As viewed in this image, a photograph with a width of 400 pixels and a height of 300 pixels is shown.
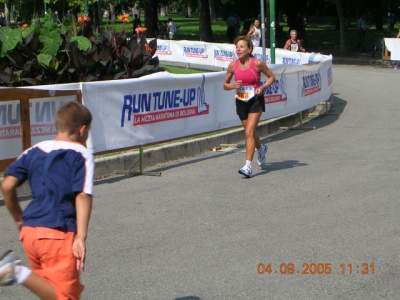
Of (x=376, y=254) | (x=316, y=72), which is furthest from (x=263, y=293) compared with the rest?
(x=316, y=72)

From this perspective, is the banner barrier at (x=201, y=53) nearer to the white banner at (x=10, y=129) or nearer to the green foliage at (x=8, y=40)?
the green foliage at (x=8, y=40)

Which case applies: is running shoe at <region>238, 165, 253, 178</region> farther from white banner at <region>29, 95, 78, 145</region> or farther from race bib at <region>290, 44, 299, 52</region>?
race bib at <region>290, 44, 299, 52</region>

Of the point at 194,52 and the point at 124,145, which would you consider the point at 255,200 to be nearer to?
the point at 124,145

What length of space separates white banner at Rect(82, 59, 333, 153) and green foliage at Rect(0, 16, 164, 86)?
10.9 feet

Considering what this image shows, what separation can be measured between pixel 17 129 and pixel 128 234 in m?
2.39

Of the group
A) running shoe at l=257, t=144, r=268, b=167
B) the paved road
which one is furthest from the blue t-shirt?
running shoe at l=257, t=144, r=268, b=167

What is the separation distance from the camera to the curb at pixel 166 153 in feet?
31.3

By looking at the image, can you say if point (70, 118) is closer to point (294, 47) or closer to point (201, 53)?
point (294, 47)

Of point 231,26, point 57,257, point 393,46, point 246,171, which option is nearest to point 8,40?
point 246,171

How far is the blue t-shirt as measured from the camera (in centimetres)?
362

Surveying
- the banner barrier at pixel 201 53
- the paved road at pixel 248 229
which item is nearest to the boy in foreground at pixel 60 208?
the paved road at pixel 248 229

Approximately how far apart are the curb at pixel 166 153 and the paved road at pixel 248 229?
27 cm
